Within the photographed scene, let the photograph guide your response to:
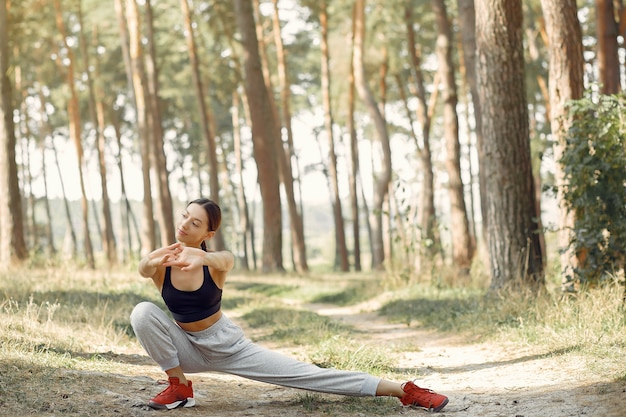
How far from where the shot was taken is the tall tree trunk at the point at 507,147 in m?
10.8

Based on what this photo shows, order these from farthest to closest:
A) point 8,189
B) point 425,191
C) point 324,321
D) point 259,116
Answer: point 259,116 < point 425,191 < point 8,189 < point 324,321

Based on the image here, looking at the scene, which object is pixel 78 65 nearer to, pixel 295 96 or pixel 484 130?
pixel 295 96

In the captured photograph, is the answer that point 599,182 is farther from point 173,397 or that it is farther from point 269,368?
point 173,397

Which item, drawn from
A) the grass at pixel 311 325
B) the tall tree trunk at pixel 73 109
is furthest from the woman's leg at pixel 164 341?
the tall tree trunk at pixel 73 109

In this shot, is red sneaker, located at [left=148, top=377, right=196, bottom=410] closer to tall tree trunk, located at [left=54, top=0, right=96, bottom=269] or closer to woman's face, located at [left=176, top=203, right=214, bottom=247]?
woman's face, located at [left=176, top=203, right=214, bottom=247]

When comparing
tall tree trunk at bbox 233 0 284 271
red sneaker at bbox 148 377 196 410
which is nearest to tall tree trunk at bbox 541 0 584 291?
red sneaker at bbox 148 377 196 410

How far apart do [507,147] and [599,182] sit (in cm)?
198

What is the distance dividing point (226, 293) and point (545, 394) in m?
10.9

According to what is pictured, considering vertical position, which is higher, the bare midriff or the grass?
the bare midriff

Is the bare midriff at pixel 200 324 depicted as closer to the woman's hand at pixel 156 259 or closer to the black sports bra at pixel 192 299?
the black sports bra at pixel 192 299

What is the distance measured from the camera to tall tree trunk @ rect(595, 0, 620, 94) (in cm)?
1486

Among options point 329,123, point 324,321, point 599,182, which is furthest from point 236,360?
point 329,123

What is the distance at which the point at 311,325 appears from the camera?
10.0m

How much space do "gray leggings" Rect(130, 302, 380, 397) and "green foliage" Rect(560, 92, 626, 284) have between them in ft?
15.2
